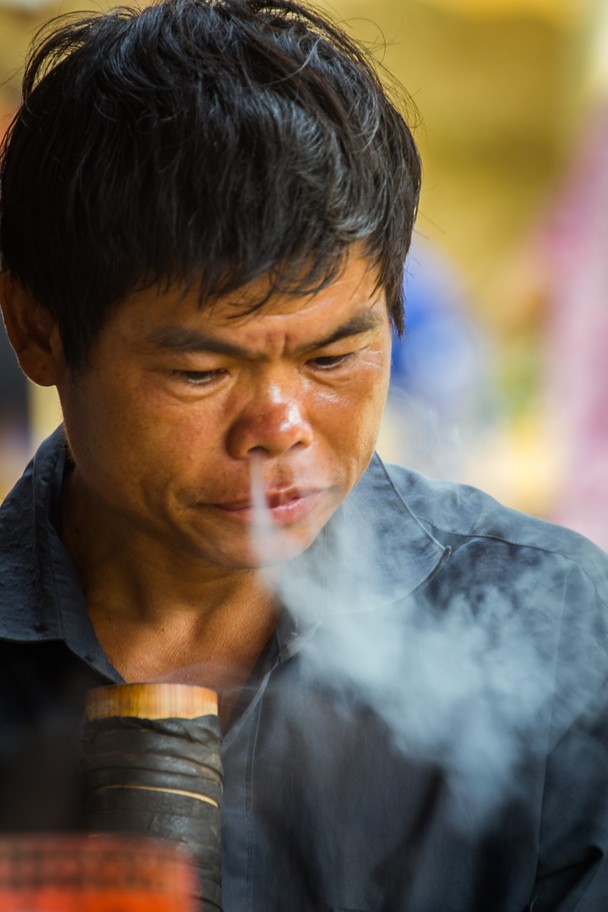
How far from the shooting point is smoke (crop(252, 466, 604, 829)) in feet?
8.45

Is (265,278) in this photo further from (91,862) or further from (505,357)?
(505,357)

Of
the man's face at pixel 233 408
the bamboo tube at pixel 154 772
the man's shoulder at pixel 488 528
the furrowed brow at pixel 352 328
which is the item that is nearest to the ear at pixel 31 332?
the man's face at pixel 233 408

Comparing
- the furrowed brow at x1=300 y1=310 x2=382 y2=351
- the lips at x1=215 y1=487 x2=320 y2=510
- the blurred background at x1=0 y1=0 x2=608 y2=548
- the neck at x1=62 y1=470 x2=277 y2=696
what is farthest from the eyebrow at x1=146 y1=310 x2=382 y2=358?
the blurred background at x1=0 y1=0 x2=608 y2=548

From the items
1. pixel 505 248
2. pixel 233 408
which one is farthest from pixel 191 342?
pixel 505 248

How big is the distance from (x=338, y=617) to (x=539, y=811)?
21.1 inches

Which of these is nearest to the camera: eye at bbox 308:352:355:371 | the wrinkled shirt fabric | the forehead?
the forehead

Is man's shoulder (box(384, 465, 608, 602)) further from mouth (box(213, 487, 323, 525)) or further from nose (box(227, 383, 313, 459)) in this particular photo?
nose (box(227, 383, 313, 459))

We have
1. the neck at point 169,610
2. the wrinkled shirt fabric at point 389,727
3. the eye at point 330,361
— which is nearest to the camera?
the eye at point 330,361

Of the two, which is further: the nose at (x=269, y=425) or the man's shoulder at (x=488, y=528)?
the man's shoulder at (x=488, y=528)

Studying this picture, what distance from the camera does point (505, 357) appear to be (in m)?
6.85

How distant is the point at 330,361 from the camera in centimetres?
231

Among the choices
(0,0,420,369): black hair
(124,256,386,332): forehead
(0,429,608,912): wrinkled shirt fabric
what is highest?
(0,0,420,369): black hair

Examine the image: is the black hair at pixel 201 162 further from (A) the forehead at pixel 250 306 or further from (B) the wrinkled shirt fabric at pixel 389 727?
(B) the wrinkled shirt fabric at pixel 389 727

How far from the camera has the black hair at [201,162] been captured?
2.19 metres
